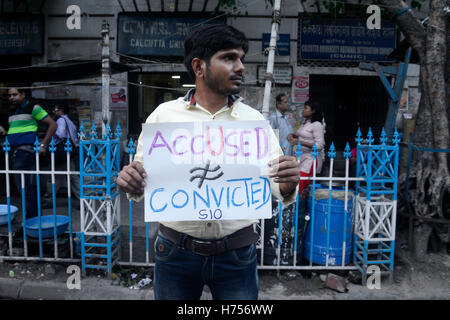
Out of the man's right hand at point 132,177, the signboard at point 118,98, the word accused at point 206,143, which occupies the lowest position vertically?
the man's right hand at point 132,177

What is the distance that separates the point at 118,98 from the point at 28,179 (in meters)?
4.22

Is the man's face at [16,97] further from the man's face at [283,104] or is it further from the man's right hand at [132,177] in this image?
the man's right hand at [132,177]

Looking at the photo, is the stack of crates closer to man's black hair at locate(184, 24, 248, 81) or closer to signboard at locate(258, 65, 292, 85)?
man's black hair at locate(184, 24, 248, 81)

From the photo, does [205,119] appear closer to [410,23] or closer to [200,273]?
[200,273]

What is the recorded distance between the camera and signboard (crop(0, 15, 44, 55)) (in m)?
9.05

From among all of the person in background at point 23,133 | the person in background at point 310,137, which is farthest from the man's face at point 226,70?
the person in background at point 23,133

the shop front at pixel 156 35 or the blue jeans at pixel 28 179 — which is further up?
the shop front at pixel 156 35

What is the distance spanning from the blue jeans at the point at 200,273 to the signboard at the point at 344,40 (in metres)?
7.94

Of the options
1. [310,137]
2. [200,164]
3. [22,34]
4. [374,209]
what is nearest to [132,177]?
[200,164]

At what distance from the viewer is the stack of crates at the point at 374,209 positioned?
4.05 meters

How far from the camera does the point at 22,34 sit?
908cm

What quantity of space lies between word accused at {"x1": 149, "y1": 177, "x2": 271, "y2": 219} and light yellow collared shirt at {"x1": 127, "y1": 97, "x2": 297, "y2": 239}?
0.10m

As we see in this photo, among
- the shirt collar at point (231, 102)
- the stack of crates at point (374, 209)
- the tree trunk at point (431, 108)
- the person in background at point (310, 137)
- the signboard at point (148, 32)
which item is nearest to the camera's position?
the shirt collar at point (231, 102)

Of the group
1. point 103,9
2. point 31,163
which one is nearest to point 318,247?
point 31,163
